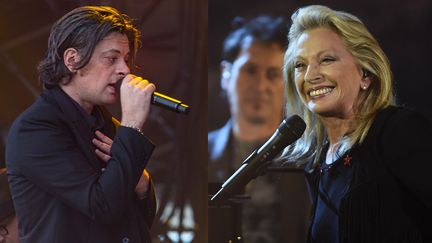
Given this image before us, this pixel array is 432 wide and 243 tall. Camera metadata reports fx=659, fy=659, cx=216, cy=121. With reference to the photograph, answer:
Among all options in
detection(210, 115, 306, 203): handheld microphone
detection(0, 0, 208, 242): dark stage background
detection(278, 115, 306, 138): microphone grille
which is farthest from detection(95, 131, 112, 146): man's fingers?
detection(0, 0, 208, 242): dark stage background

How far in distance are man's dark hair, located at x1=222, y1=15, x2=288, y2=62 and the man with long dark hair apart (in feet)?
7.39

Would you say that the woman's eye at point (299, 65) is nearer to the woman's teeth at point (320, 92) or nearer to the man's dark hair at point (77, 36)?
the woman's teeth at point (320, 92)

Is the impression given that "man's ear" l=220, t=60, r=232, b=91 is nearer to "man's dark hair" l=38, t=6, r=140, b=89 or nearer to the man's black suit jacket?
"man's dark hair" l=38, t=6, r=140, b=89

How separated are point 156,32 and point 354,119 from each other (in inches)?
48.8

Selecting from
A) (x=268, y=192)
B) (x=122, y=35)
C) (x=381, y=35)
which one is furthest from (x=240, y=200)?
(x=381, y=35)

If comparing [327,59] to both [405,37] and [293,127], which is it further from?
[405,37]

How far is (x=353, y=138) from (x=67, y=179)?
3.13ft

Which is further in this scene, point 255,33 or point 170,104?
point 255,33

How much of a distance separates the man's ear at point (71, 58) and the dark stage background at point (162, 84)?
103cm

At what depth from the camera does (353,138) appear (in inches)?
87.5

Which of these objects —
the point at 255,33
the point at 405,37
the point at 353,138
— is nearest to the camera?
the point at 353,138

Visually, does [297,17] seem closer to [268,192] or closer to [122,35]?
[122,35]

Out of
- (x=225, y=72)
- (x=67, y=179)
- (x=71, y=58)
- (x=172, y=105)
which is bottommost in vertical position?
(x=67, y=179)

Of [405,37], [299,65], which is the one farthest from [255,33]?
[299,65]
